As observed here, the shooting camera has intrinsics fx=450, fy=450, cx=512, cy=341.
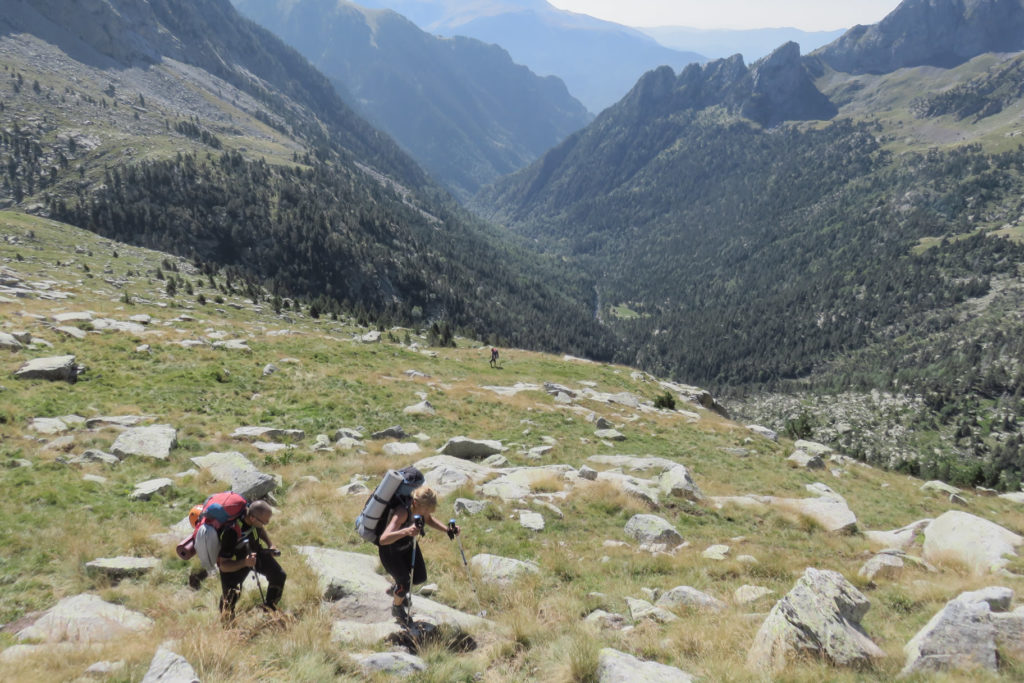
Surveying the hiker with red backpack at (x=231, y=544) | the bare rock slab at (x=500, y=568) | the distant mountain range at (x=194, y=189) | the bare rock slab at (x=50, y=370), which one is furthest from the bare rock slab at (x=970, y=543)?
the distant mountain range at (x=194, y=189)

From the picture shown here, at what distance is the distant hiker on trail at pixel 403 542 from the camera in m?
7.09

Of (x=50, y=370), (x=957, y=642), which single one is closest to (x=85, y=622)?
(x=957, y=642)

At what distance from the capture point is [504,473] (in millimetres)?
16547

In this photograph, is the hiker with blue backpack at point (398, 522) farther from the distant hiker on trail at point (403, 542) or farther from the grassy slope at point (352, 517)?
the grassy slope at point (352, 517)

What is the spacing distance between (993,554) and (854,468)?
18.2 m

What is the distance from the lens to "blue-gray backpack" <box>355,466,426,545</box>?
283 inches

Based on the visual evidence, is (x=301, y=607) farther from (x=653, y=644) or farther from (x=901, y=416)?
(x=901, y=416)

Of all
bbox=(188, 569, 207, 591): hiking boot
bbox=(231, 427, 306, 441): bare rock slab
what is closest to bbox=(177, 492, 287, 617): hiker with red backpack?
bbox=(188, 569, 207, 591): hiking boot

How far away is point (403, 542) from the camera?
24.2ft

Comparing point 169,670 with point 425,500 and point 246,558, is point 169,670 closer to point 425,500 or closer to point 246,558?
point 246,558

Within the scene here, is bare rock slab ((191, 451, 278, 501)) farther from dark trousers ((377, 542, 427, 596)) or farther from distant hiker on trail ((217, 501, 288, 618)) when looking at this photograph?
dark trousers ((377, 542, 427, 596))

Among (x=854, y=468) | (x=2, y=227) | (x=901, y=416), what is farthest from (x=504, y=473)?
(x=901, y=416)

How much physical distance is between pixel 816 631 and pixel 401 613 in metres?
6.13

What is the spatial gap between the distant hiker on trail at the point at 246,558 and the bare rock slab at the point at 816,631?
7.08 metres
